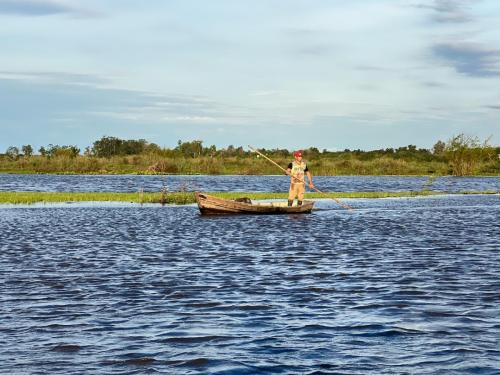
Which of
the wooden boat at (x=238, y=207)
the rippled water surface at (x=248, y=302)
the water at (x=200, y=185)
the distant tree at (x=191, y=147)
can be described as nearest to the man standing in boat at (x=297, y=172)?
the wooden boat at (x=238, y=207)

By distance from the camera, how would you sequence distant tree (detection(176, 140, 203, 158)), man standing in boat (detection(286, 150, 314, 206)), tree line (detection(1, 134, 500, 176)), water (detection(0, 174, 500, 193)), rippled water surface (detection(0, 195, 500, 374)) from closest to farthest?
1. rippled water surface (detection(0, 195, 500, 374))
2. man standing in boat (detection(286, 150, 314, 206))
3. water (detection(0, 174, 500, 193))
4. tree line (detection(1, 134, 500, 176))
5. distant tree (detection(176, 140, 203, 158))

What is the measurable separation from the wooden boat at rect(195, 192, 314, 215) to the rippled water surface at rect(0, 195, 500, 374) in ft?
21.5

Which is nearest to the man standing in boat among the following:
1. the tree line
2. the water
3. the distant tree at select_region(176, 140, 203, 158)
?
the water

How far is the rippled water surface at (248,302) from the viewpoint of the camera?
33.2 ft

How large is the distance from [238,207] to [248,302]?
870 inches

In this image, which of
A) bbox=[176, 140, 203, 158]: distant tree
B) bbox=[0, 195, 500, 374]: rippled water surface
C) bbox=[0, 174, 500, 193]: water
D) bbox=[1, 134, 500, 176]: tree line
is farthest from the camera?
bbox=[176, 140, 203, 158]: distant tree

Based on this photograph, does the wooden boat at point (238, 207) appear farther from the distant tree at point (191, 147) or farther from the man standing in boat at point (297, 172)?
the distant tree at point (191, 147)

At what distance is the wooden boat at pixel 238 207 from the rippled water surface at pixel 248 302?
258 inches

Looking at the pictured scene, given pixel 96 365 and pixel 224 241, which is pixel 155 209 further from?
pixel 96 365

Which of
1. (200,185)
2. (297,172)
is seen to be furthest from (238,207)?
(200,185)

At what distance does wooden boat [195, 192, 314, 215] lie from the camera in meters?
35.5

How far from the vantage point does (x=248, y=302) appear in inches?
550

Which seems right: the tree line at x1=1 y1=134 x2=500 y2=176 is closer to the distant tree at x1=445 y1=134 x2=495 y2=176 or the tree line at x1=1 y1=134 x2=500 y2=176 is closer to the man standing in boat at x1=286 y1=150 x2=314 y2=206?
the distant tree at x1=445 y1=134 x2=495 y2=176

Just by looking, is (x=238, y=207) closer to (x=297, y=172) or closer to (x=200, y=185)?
(x=297, y=172)
